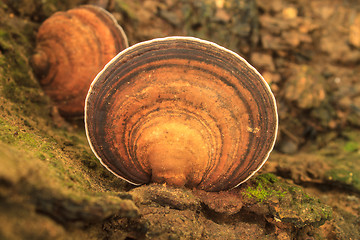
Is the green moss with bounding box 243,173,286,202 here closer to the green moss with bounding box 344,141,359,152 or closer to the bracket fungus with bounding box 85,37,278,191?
the bracket fungus with bounding box 85,37,278,191

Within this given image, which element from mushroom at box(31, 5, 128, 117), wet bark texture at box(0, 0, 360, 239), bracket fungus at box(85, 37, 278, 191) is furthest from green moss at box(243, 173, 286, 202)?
mushroom at box(31, 5, 128, 117)

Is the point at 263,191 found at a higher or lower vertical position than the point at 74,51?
lower

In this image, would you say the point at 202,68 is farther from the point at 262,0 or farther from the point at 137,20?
the point at 262,0

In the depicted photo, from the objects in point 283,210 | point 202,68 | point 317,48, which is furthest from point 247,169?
point 317,48

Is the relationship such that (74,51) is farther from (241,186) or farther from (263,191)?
(263,191)

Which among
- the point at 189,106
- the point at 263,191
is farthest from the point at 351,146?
the point at 189,106

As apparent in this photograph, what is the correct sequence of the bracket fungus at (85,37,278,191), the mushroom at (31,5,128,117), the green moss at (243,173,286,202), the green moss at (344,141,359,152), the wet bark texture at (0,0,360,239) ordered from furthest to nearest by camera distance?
1. the green moss at (344,141,359,152)
2. the mushroom at (31,5,128,117)
3. the green moss at (243,173,286,202)
4. the bracket fungus at (85,37,278,191)
5. the wet bark texture at (0,0,360,239)
